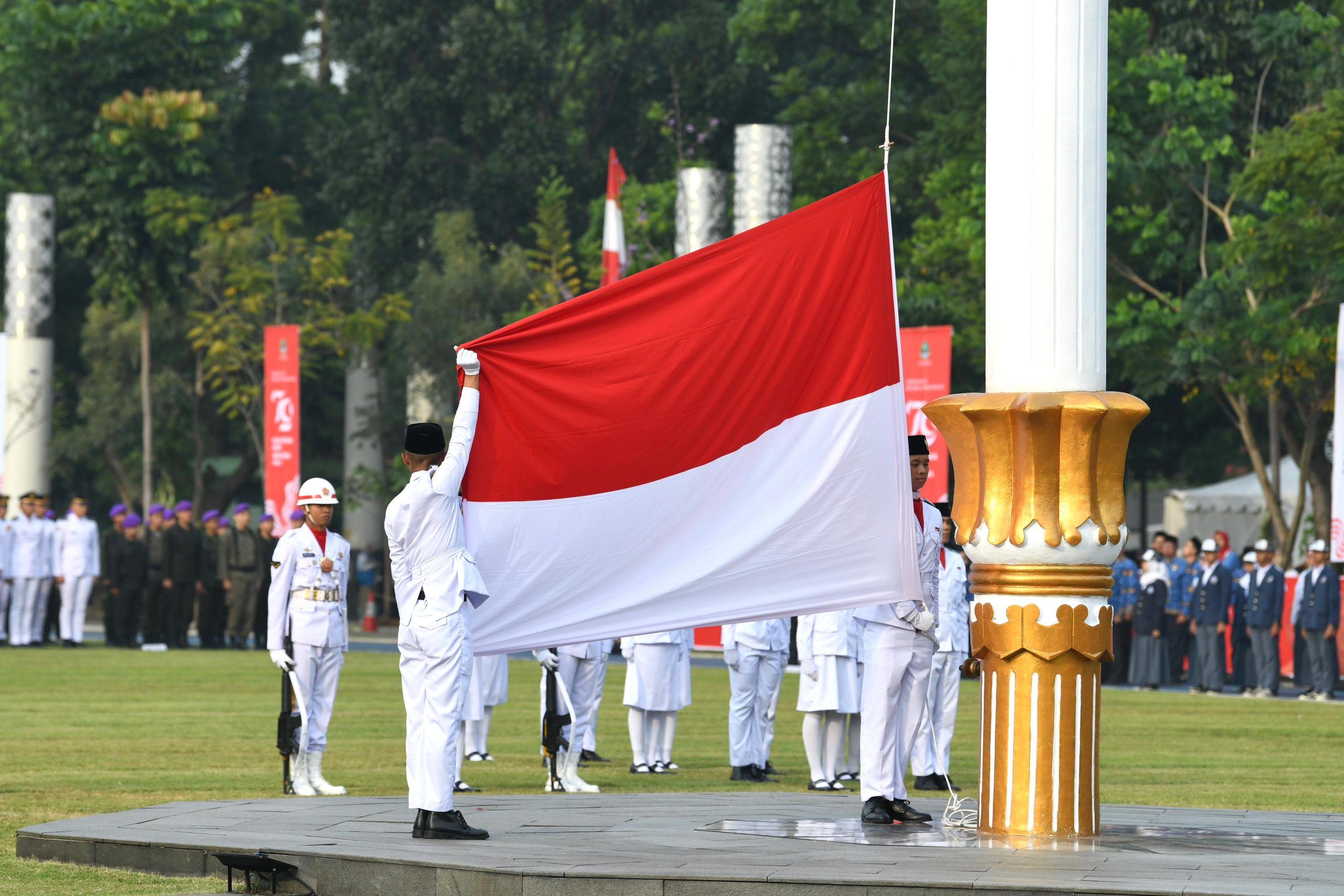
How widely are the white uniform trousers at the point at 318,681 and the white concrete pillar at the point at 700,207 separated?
18329 millimetres

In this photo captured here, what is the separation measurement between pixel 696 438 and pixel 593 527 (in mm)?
685

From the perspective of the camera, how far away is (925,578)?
1165 cm

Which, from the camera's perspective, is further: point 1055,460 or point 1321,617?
point 1321,617

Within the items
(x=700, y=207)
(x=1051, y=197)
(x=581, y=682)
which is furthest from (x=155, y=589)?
(x=1051, y=197)

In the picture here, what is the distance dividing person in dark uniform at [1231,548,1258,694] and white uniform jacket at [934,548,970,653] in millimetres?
11742

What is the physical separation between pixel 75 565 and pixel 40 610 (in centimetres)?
92

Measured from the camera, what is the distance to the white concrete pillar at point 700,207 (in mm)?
31562

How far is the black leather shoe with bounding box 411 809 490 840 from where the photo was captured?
993 cm

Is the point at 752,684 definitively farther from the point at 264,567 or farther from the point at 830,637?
the point at 264,567

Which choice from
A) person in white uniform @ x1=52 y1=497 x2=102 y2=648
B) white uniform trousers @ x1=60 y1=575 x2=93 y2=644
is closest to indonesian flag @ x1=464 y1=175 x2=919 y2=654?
person in white uniform @ x1=52 y1=497 x2=102 y2=648

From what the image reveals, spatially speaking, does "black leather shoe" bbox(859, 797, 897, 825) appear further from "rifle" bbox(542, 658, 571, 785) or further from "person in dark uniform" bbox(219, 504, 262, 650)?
"person in dark uniform" bbox(219, 504, 262, 650)

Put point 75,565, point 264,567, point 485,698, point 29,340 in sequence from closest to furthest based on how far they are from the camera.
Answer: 1. point 485,698
2. point 264,567
3. point 75,565
4. point 29,340

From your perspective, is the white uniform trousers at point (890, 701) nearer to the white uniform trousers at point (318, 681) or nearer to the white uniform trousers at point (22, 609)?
the white uniform trousers at point (318, 681)

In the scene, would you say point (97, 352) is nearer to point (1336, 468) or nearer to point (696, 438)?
point (1336, 468)
